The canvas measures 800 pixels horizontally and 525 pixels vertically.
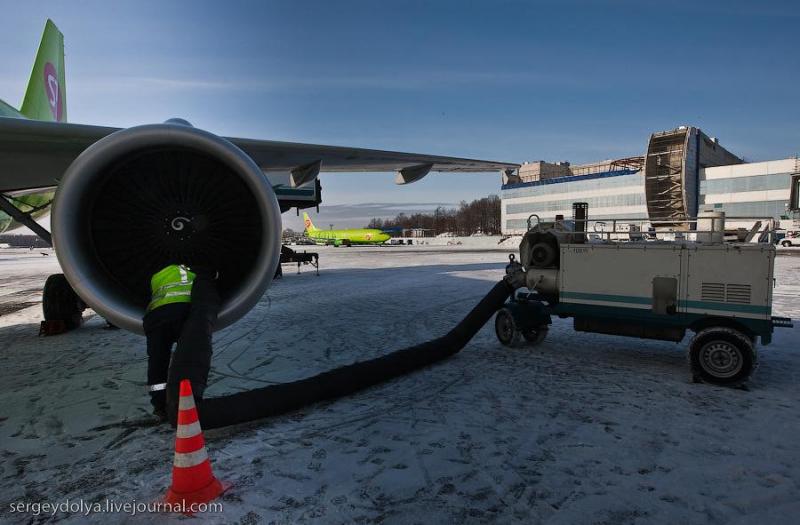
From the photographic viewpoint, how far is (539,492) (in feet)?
9.21

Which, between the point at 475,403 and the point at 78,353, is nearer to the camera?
the point at 475,403

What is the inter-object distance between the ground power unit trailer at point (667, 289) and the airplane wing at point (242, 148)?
8.86 feet

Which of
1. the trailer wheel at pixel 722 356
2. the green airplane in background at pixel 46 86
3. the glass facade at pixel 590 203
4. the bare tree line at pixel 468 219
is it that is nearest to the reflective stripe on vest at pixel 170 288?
the trailer wheel at pixel 722 356

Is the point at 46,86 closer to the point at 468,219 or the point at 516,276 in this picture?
the point at 516,276

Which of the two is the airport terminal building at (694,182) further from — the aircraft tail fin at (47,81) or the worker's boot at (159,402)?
the worker's boot at (159,402)

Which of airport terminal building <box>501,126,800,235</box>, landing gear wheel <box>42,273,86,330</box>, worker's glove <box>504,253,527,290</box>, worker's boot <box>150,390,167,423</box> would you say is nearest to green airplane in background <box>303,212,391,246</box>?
airport terminal building <box>501,126,800,235</box>

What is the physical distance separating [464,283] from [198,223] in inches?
421

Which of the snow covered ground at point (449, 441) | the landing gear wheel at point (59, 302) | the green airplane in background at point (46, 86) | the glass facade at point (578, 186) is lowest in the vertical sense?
the snow covered ground at point (449, 441)

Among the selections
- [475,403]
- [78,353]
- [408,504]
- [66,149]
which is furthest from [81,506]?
[78,353]

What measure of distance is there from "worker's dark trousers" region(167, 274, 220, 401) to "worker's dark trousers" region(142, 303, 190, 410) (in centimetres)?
→ 9

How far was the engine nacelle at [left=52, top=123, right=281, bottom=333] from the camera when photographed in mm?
3589

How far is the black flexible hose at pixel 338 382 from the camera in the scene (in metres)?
3.53

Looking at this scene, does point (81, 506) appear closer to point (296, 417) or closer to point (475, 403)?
point (296, 417)

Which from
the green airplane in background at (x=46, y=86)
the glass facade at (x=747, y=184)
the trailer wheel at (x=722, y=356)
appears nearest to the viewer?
the trailer wheel at (x=722, y=356)
